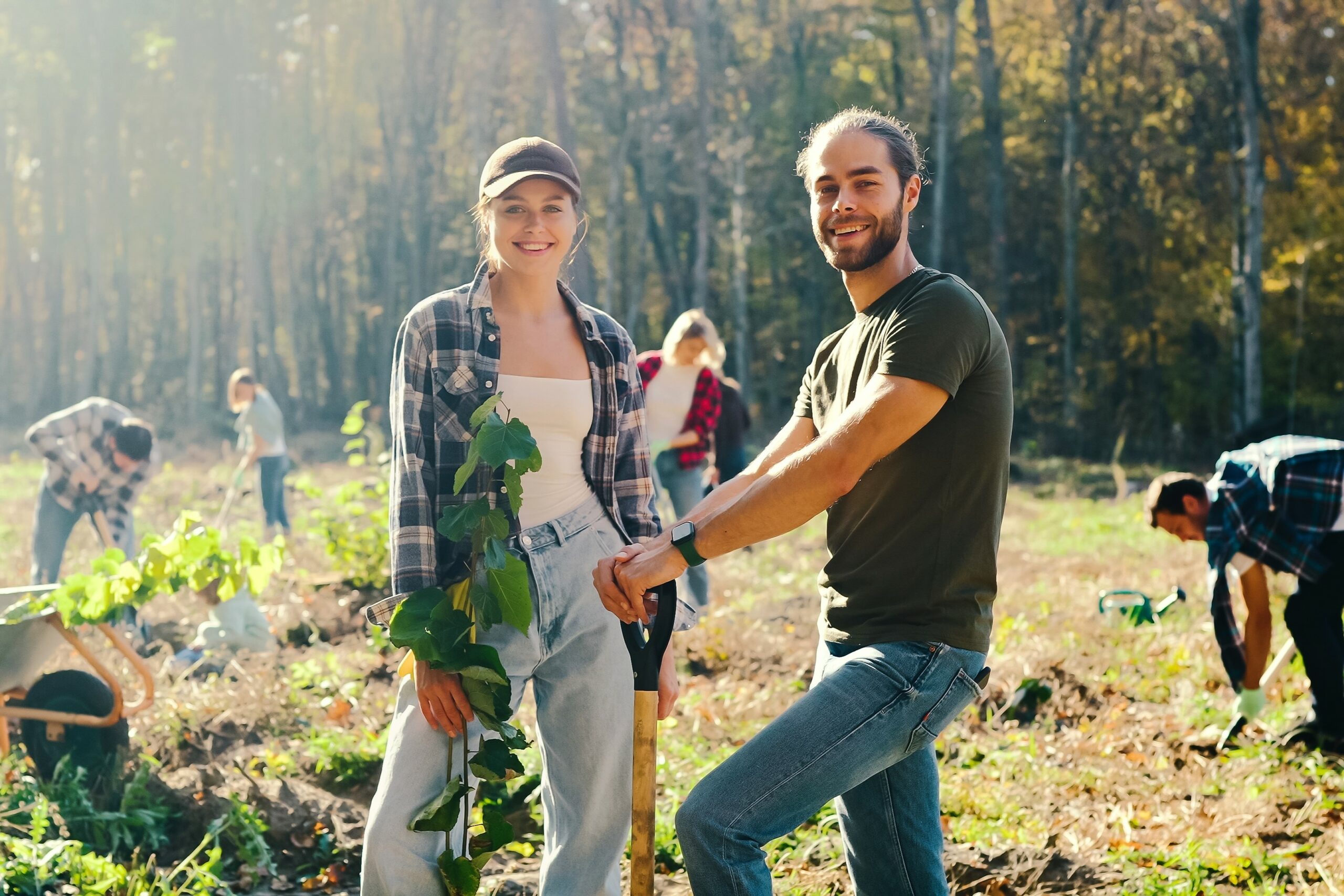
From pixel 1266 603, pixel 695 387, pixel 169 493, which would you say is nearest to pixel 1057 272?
pixel 169 493

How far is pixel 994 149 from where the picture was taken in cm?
2669

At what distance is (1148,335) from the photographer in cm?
2783

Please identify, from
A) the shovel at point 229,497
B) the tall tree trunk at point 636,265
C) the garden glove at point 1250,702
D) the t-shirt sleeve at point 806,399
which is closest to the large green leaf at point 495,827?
the t-shirt sleeve at point 806,399

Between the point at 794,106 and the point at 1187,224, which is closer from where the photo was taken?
the point at 1187,224

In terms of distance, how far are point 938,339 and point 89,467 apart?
22.9 ft

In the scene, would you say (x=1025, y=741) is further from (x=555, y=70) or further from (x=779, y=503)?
(x=555, y=70)

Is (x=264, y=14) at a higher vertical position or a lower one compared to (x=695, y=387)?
higher

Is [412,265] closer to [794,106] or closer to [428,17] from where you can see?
[428,17]

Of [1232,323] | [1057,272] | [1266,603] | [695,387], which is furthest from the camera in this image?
[1057,272]

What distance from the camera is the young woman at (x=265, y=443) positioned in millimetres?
12352

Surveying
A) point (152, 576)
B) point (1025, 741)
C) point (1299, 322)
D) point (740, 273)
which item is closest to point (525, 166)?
point (152, 576)

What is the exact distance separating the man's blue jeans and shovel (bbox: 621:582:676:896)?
0.87ft

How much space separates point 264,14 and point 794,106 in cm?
1411

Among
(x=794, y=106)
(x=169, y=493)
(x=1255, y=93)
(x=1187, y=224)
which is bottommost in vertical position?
(x=169, y=493)
